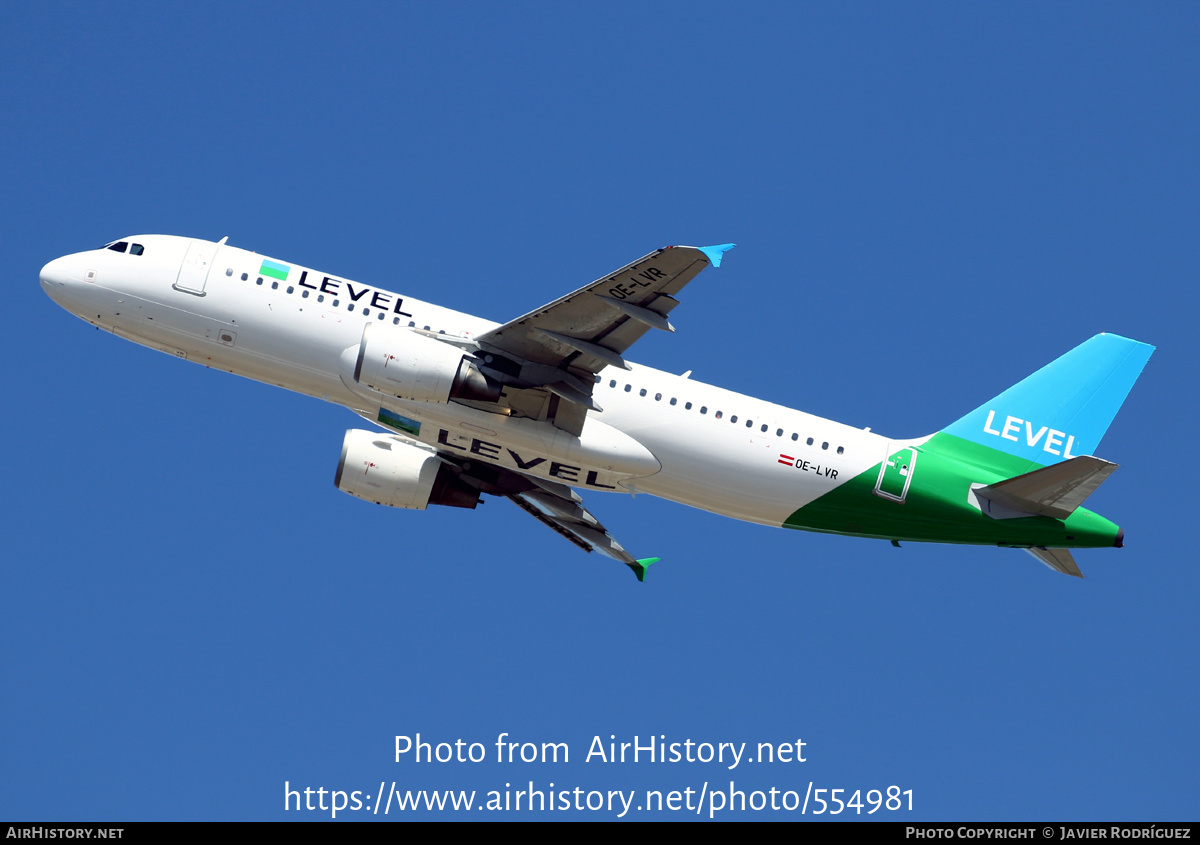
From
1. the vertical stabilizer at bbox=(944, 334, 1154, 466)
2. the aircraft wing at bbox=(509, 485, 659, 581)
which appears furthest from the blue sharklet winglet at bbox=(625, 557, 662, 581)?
the vertical stabilizer at bbox=(944, 334, 1154, 466)

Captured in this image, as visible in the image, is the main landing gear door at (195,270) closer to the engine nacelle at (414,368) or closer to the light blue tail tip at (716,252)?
the engine nacelle at (414,368)

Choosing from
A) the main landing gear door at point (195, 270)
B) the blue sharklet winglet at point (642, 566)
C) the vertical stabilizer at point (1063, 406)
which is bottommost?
the blue sharklet winglet at point (642, 566)

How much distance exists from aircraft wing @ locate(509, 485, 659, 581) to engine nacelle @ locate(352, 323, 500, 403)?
27.6ft

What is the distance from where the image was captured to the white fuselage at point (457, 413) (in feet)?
109

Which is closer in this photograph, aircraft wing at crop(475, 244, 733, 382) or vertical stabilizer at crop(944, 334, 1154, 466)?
aircraft wing at crop(475, 244, 733, 382)

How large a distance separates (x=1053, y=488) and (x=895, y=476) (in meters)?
4.11

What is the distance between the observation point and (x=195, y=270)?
111ft

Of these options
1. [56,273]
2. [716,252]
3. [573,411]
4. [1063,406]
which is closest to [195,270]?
[56,273]

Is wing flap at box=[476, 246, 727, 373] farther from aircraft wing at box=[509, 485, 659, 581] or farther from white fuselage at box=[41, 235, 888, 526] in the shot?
aircraft wing at box=[509, 485, 659, 581]

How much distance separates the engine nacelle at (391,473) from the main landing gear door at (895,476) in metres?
12.6

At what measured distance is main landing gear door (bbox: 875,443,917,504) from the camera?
34.8 meters

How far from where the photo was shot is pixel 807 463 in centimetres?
3462

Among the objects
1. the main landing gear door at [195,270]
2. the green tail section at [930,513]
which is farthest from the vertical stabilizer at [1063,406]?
the main landing gear door at [195,270]

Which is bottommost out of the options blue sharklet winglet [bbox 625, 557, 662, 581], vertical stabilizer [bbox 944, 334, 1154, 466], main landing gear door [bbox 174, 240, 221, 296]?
blue sharklet winglet [bbox 625, 557, 662, 581]
